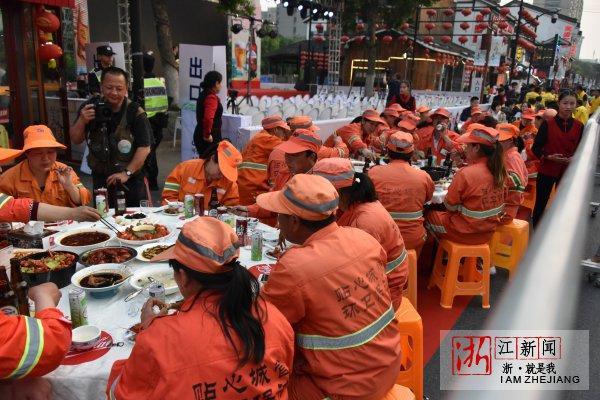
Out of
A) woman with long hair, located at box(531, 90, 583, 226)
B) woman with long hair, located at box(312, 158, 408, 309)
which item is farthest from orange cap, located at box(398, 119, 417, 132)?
woman with long hair, located at box(312, 158, 408, 309)

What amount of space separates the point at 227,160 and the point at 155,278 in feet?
5.61

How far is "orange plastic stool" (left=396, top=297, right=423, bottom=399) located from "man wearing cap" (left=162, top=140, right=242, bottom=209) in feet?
6.36

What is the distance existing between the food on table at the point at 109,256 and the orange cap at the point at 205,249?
128 centimetres

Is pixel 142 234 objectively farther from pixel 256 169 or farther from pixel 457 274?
pixel 457 274

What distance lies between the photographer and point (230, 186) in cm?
425

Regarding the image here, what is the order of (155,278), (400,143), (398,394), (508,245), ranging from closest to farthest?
(398,394)
(155,278)
(400,143)
(508,245)

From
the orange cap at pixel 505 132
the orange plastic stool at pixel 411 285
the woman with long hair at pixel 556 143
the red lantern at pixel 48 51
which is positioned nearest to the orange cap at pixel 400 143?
the orange plastic stool at pixel 411 285

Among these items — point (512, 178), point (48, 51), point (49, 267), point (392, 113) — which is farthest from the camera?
point (48, 51)

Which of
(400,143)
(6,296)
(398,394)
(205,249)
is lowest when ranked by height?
(398,394)

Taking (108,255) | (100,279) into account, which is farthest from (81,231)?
(100,279)

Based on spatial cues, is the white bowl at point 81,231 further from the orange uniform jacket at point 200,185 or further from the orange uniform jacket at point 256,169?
the orange uniform jacket at point 256,169

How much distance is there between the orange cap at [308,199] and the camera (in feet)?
7.02

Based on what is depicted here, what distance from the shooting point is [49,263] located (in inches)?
101

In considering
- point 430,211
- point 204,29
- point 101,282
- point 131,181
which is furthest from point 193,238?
point 204,29
